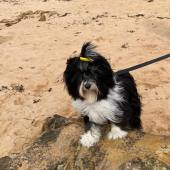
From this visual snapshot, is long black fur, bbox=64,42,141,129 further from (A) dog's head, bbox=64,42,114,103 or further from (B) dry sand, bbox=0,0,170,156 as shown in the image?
(B) dry sand, bbox=0,0,170,156

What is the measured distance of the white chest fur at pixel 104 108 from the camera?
3361 mm

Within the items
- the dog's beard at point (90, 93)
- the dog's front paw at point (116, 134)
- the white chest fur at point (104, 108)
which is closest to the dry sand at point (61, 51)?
the dog's front paw at point (116, 134)

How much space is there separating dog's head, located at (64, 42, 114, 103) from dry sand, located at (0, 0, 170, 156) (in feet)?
6.40

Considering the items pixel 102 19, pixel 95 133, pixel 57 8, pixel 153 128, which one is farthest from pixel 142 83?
pixel 57 8

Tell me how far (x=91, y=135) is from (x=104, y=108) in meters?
0.31

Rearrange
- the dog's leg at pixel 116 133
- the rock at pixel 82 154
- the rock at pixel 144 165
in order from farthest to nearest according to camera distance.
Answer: the dog's leg at pixel 116 133 < the rock at pixel 82 154 < the rock at pixel 144 165

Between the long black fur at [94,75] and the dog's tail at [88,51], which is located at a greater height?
the dog's tail at [88,51]

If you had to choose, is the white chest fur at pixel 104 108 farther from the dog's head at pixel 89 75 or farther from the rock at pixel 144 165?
the rock at pixel 144 165

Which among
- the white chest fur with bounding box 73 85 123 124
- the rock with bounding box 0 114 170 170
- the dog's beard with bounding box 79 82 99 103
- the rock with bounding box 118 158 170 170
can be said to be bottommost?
the rock with bounding box 0 114 170 170

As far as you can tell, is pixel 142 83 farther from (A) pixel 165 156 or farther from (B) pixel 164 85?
(A) pixel 165 156

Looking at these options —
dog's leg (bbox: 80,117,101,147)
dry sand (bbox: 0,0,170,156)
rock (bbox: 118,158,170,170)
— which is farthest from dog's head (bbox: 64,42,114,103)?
dry sand (bbox: 0,0,170,156)

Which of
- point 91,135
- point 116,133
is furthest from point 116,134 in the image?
point 91,135

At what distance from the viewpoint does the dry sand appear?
5.51m

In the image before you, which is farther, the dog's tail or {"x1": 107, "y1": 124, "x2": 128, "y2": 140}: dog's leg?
{"x1": 107, "y1": 124, "x2": 128, "y2": 140}: dog's leg
